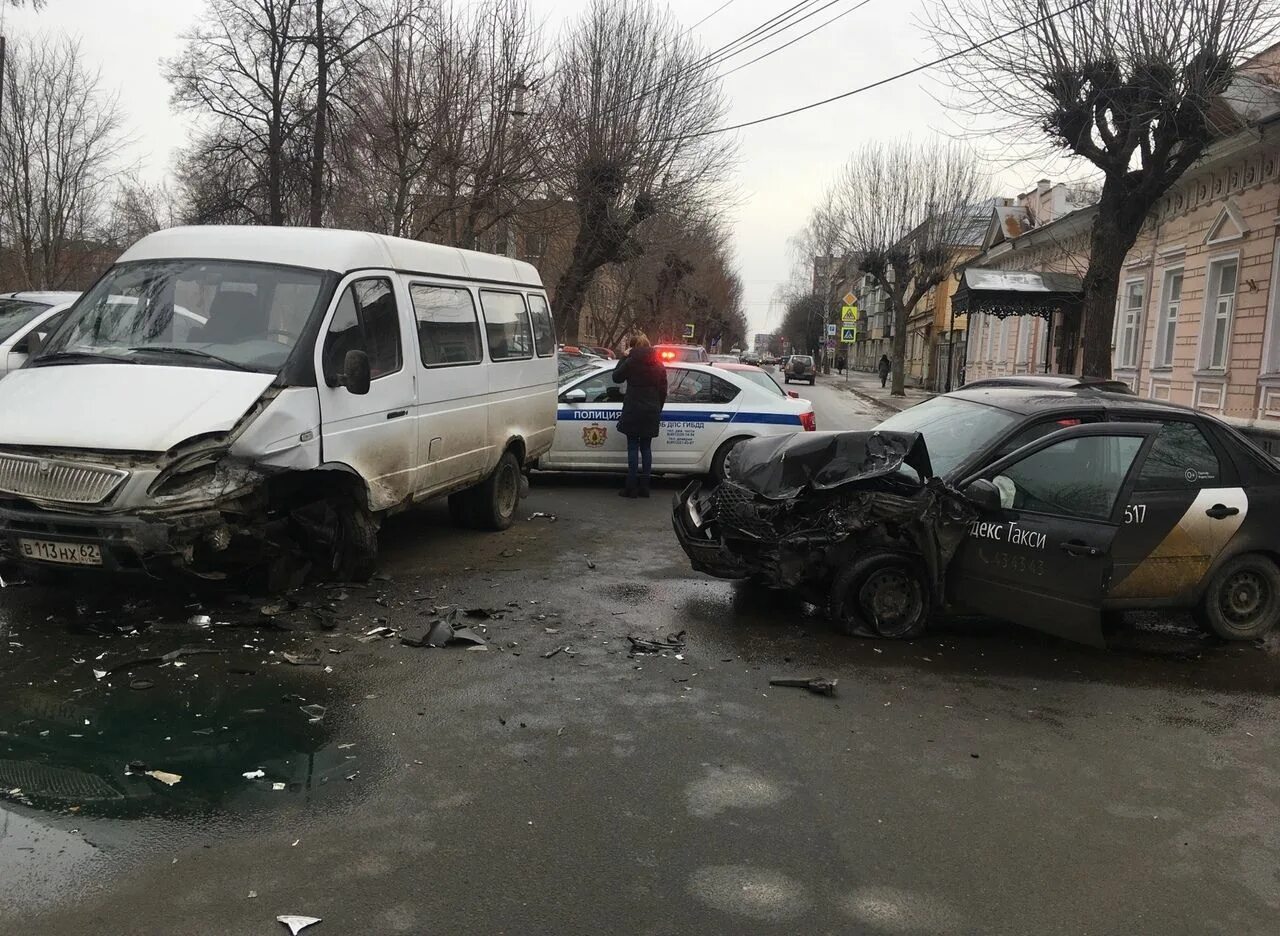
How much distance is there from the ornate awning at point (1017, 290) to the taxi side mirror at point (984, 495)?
52.2 ft

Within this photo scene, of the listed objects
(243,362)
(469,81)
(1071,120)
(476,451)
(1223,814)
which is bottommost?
(1223,814)

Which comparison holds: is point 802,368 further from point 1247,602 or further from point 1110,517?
point 1110,517

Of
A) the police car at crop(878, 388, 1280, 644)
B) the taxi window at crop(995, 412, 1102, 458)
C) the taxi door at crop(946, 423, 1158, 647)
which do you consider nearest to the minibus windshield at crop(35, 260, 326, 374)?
the police car at crop(878, 388, 1280, 644)

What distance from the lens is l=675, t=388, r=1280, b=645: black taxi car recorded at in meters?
5.54

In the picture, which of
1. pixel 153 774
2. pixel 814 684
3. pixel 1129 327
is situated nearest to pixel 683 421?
pixel 814 684

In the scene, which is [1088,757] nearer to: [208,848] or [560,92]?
[208,848]

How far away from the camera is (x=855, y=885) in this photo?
318 centimetres

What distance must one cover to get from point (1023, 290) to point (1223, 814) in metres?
18.0

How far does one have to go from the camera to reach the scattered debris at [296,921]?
2.82 m

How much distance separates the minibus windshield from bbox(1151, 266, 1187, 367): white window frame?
62.4 feet

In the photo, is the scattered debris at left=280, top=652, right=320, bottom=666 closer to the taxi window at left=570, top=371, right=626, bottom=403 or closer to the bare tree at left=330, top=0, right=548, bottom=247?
the taxi window at left=570, top=371, right=626, bottom=403

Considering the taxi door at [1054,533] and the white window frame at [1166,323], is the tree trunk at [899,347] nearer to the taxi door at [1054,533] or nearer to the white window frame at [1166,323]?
the white window frame at [1166,323]

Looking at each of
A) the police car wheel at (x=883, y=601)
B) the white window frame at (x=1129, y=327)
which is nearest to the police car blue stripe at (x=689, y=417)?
the police car wheel at (x=883, y=601)

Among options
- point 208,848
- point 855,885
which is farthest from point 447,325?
point 855,885
